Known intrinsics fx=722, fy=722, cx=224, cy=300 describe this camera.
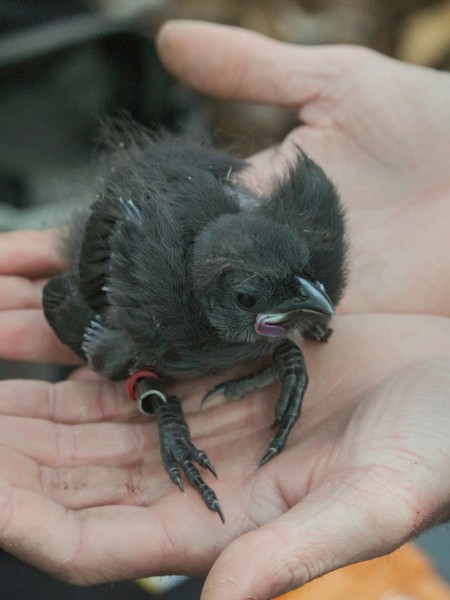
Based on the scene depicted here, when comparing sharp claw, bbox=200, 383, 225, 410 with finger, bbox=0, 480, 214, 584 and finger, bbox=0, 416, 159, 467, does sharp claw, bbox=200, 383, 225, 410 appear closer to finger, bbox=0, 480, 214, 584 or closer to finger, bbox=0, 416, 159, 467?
finger, bbox=0, 416, 159, 467

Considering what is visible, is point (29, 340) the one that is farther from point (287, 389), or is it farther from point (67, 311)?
point (287, 389)

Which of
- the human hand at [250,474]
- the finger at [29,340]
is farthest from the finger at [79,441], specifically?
the finger at [29,340]

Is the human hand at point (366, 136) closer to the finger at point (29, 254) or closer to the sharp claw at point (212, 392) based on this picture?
the sharp claw at point (212, 392)

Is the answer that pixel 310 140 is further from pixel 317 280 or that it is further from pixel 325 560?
pixel 325 560

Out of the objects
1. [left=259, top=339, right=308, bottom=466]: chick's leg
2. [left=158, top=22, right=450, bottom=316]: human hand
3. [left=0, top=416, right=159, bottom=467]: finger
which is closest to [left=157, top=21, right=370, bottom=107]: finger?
[left=158, top=22, right=450, bottom=316]: human hand

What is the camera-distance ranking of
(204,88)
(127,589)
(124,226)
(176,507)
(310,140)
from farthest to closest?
(204,88) → (310,140) → (127,589) → (124,226) → (176,507)

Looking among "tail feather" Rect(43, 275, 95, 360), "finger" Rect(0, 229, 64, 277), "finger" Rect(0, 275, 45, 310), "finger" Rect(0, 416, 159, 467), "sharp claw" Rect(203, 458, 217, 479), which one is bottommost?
"finger" Rect(0, 275, 45, 310)

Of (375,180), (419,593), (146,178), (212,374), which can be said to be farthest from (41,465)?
(375,180)
